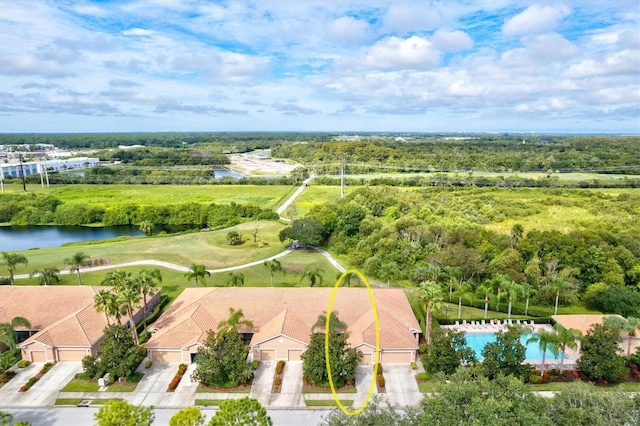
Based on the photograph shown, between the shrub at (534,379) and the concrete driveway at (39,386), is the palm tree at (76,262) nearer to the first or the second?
the concrete driveway at (39,386)

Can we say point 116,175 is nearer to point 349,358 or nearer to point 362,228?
point 362,228

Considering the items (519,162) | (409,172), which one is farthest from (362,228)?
(519,162)

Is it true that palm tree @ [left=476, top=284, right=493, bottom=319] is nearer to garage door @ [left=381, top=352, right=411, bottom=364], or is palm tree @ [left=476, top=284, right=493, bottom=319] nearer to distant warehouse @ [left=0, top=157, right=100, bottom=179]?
garage door @ [left=381, top=352, right=411, bottom=364]

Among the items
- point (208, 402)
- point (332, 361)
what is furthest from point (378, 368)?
point (208, 402)

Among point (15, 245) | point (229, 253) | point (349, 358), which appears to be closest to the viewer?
point (349, 358)

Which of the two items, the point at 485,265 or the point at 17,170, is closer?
the point at 485,265

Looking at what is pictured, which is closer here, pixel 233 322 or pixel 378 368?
pixel 378 368

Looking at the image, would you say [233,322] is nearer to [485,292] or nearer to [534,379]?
[534,379]

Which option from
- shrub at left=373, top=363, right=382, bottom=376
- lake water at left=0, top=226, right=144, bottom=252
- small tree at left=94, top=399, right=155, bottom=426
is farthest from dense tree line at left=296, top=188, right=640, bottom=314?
lake water at left=0, top=226, right=144, bottom=252
